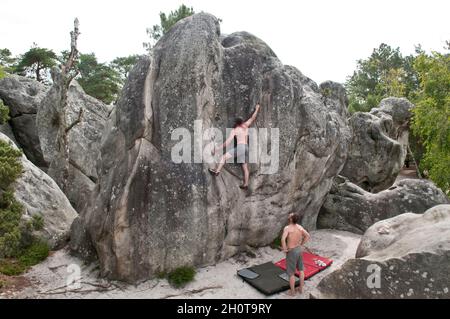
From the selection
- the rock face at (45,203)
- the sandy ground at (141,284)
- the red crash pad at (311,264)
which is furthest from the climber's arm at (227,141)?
the rock face at (45,203)

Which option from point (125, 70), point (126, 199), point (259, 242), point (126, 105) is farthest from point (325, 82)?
point (125, 70)

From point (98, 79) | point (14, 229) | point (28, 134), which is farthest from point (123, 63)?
point (14, 229)

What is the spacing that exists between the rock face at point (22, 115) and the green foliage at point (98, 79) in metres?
9.83

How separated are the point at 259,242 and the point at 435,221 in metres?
4.71

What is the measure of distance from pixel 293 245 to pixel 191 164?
3.29 metres

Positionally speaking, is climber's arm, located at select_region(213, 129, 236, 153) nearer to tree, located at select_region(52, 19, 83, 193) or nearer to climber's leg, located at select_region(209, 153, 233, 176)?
climber's leg, located at select_region(209, 153, 233, 176)

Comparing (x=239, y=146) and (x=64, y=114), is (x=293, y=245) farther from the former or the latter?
(x=64, y=114)

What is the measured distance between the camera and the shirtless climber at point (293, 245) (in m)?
7.02

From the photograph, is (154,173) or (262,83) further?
(262,83)

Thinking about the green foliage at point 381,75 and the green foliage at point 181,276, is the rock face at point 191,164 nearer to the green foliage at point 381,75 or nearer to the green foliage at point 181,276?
the green foliage at point 181,276

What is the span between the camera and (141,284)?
7.50 meters

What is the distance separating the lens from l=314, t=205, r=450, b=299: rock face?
5.47 metres

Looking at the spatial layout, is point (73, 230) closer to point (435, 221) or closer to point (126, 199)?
point (126, 199)

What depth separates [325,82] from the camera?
Answer: 51.0 ft
